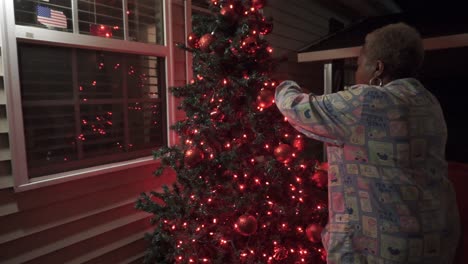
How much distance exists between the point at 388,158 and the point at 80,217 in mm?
2009

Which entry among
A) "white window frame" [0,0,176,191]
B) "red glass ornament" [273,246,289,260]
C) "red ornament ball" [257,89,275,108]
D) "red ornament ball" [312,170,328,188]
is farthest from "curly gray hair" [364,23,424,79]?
"white window frame" [0,0,176,191]

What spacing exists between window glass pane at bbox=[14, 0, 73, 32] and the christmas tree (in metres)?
0.87

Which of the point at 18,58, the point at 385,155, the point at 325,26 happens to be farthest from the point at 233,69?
the point at 325,26

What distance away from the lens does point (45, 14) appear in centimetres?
192

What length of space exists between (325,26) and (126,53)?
2913 millimetres

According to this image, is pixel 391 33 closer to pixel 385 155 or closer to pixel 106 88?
pixel 385 155

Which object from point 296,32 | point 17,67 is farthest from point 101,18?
point 296,32

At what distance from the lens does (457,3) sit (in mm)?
3791

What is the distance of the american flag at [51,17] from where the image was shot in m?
1.90

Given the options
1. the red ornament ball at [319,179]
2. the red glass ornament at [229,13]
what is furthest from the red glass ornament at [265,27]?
the red ornament ball at [319,179]

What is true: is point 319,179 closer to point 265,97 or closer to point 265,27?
point 265,97

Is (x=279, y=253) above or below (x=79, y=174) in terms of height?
below

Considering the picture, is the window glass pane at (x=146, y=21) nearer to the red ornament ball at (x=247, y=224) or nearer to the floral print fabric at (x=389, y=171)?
the red ornament ball at (x=247, y=224)

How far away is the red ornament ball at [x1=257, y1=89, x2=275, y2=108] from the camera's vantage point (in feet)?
5.42
